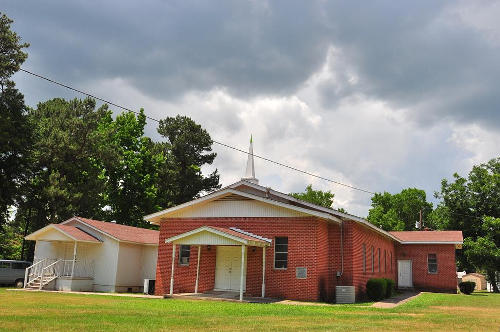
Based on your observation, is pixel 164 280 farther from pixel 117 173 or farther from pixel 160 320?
pixel 117 173

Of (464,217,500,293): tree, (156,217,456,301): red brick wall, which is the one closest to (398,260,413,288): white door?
(464,217,500,293): tree

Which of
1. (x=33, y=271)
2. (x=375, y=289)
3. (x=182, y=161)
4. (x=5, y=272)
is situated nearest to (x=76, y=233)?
(x=33, y=271)

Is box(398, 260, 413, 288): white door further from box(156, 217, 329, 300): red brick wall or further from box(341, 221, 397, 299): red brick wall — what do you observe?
box(156, 217, 329, 300): red brick wall

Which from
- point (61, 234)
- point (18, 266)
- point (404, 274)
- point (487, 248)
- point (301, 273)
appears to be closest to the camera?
point (301, 273)

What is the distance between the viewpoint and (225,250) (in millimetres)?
23719

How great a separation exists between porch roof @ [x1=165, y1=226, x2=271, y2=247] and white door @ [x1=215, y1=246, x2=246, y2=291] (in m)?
1.68

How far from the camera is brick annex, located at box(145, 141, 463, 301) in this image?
21.7 meters

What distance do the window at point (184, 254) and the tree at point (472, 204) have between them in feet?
95.5

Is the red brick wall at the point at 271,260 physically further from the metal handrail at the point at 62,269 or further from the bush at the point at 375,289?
the metal handrail at the point at 62,269

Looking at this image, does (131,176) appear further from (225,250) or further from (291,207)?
(291,207)

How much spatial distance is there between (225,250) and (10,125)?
1797 cm

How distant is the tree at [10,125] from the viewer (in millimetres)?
31644

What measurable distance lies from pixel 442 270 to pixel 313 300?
63.8ft

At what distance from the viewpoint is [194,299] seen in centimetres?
2086
